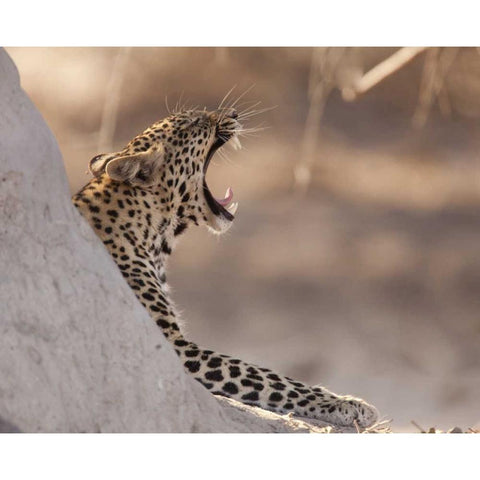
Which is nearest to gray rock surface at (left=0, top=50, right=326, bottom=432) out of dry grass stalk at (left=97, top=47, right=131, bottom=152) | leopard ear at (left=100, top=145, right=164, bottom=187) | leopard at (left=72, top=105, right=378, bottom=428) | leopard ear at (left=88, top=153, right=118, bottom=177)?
leopard at (left=72, top=105, right=378, bottom=428)

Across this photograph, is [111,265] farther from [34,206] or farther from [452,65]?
[452,65]

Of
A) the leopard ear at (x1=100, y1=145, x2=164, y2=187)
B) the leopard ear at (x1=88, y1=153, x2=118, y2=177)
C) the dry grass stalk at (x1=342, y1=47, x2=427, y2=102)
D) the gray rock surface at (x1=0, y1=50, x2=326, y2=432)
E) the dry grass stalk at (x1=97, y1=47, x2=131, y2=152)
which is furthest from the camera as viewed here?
the dry grass stalk at (x1=97, y1=47, x2=131, y2=152)

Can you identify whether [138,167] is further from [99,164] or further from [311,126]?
[311,126]

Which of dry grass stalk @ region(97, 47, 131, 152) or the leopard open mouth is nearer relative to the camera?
the leopard open mouth

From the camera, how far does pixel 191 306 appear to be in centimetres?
1042

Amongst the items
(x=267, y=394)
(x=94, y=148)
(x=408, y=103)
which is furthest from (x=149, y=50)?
(x=267, y=394)

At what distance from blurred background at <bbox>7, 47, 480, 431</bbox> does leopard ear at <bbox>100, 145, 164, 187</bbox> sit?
7.26 feet

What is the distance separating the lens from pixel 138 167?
731 cm

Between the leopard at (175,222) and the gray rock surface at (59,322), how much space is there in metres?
1.44

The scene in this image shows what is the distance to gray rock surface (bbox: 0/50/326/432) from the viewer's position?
4984mm

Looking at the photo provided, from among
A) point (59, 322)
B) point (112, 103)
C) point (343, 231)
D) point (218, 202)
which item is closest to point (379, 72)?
point (218, 202)

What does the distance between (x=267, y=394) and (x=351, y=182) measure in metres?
4.21

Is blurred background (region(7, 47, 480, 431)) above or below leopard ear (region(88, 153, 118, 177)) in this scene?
above

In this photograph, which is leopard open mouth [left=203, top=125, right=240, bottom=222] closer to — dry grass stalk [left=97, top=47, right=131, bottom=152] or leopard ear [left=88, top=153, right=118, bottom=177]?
leopard ear [left=88, top=153, right=118, bottom=177]
